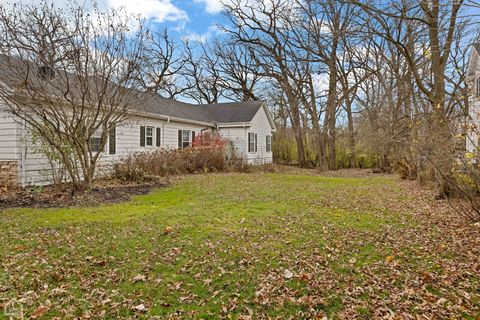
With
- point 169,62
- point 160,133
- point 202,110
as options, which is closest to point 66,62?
point 160,133

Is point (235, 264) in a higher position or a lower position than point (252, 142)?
lower

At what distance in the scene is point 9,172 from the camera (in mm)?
10195

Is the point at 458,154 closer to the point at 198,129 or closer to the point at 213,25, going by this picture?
the point at 198,129

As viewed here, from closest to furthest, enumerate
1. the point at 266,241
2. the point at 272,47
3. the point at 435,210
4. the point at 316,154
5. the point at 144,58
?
the point at 266,241, the point at 435,210, the point at 144,58, the point at 272,47, the point at 316,154

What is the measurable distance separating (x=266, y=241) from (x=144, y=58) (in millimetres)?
7787

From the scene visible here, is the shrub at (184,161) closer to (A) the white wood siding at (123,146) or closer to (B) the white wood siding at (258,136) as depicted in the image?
(A) the white wood siding at (123,146)

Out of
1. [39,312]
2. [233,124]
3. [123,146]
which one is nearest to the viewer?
[39,312]

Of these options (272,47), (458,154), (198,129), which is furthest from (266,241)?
(272,47)

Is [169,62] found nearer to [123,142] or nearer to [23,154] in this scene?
[123,142]

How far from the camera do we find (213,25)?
72.5 feet

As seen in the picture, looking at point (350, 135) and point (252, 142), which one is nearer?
point (252, 142)

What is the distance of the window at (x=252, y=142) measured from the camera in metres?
21.3

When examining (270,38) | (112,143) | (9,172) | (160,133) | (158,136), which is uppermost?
(270,38)

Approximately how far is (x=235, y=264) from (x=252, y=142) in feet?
58.5
